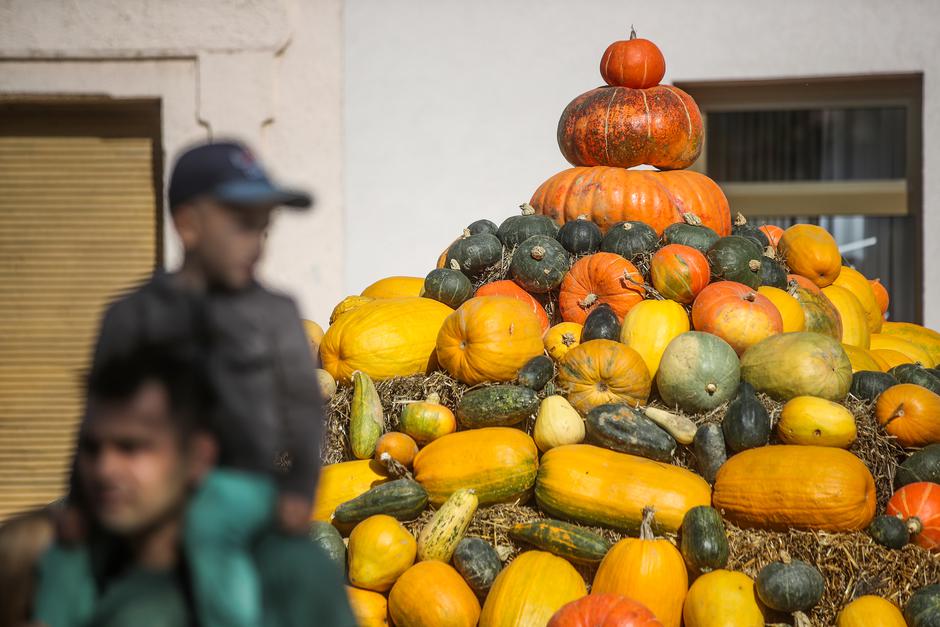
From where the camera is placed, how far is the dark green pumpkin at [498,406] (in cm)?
443

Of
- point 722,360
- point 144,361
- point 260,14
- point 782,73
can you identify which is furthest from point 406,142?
point 144,361

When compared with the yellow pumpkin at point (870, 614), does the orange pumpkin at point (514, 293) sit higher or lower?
higher

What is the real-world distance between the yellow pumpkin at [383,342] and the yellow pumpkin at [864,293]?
254 centimetres

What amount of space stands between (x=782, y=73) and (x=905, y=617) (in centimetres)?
490

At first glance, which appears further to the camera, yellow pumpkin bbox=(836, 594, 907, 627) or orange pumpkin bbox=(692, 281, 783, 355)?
orange pumpkin bbox=(692, 281, 783, 355)

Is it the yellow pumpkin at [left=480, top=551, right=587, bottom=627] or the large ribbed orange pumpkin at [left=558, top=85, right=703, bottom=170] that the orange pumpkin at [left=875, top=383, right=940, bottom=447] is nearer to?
the yellow pumpkin at [left=480, top=551, right=587, bottom=627]

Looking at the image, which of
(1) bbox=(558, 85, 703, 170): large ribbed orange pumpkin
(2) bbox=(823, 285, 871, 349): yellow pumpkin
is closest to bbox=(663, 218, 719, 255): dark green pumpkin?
(1) bbox=(558, 85, 703, 170): large ribbed orange pumpkin

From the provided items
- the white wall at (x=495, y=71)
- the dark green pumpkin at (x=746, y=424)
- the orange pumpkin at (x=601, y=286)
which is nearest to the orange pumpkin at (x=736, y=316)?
the orange pumpkin at (x=601, y=286)

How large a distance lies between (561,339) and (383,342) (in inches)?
34.6

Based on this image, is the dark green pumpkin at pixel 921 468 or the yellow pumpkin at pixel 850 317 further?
the yellow pumpkin at pixel 850 317

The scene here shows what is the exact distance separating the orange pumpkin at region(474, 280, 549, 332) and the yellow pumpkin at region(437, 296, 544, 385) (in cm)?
42

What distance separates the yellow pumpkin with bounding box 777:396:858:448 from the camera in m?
4.27

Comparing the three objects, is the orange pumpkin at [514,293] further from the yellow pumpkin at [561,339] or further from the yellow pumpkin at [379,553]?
the yellow pumpkin at [379,553]

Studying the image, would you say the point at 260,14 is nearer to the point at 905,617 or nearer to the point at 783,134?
the point at 783,134
